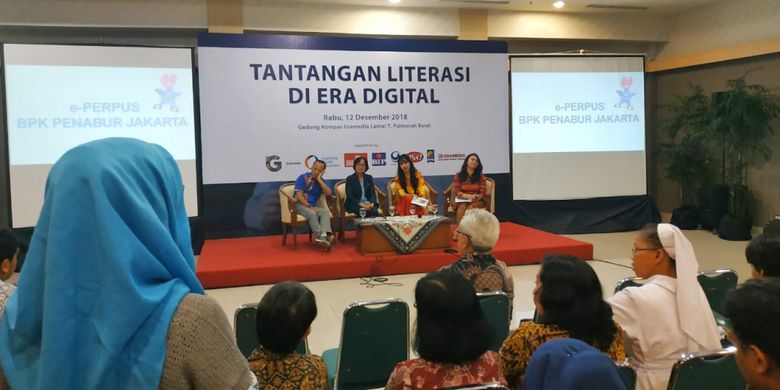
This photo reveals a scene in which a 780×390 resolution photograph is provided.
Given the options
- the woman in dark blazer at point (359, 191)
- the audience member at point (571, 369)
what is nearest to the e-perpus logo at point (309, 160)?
the woman in dark blazer at point (359, 191)

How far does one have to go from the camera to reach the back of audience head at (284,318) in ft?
6.05

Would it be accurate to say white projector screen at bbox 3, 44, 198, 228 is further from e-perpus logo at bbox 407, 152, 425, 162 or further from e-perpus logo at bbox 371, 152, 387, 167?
e-perpus logo at bbox 407, 152, 425, 162

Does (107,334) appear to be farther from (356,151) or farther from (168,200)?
(356,151)

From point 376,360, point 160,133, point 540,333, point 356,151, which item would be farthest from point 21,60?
point 540,333

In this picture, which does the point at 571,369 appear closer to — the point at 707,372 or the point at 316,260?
the point at 707,372

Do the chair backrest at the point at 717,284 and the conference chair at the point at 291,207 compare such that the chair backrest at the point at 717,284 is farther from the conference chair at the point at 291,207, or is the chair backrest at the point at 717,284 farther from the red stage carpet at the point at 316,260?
the conference chair at the point at 291,207

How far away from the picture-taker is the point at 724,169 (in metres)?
8.92

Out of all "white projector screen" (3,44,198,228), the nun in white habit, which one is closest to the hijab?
the nun in white habit

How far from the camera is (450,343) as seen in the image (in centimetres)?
162

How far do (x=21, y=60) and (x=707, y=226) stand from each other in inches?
363

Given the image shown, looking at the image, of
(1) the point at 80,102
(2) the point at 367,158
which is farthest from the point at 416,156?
(1) the point at 80,102

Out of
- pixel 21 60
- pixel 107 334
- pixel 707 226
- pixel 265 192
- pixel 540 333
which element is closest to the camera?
pixel 107 334

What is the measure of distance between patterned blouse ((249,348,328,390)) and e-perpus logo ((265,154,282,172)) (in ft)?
20.1

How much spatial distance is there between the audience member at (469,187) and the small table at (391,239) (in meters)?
0.91
